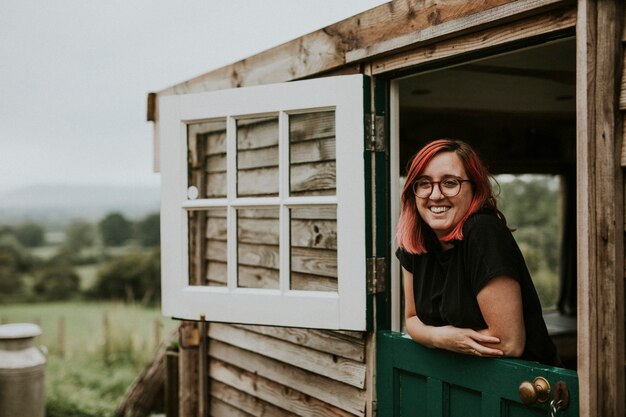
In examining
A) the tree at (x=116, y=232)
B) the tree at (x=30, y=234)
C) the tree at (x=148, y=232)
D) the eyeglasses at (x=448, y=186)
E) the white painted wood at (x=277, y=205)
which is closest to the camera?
the eyeglasses at (x=448, y=186)

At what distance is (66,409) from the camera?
773cm

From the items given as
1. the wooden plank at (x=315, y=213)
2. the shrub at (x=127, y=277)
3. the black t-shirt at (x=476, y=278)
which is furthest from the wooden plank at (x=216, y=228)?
the shrub at (x=127, y=277)

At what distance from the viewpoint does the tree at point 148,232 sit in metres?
16.8

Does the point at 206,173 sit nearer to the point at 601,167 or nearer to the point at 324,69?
the point at 324,69

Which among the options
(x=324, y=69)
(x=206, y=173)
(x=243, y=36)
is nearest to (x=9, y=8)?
(x=243, y=36)

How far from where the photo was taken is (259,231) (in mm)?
3857

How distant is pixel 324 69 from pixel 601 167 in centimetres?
155

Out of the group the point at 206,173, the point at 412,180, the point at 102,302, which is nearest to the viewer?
the point at 412,180

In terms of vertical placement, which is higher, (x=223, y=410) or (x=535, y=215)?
(x=535, y=215)

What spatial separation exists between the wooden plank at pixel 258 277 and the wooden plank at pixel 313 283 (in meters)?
0.21

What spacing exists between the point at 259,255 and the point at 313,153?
0.81 m

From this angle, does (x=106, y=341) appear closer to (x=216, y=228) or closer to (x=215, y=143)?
(x=216, y=228)

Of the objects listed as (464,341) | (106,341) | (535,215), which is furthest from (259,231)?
(535,215)

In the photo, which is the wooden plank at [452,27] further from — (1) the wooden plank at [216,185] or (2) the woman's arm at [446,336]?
(1) the wooden plank at [216,185]
